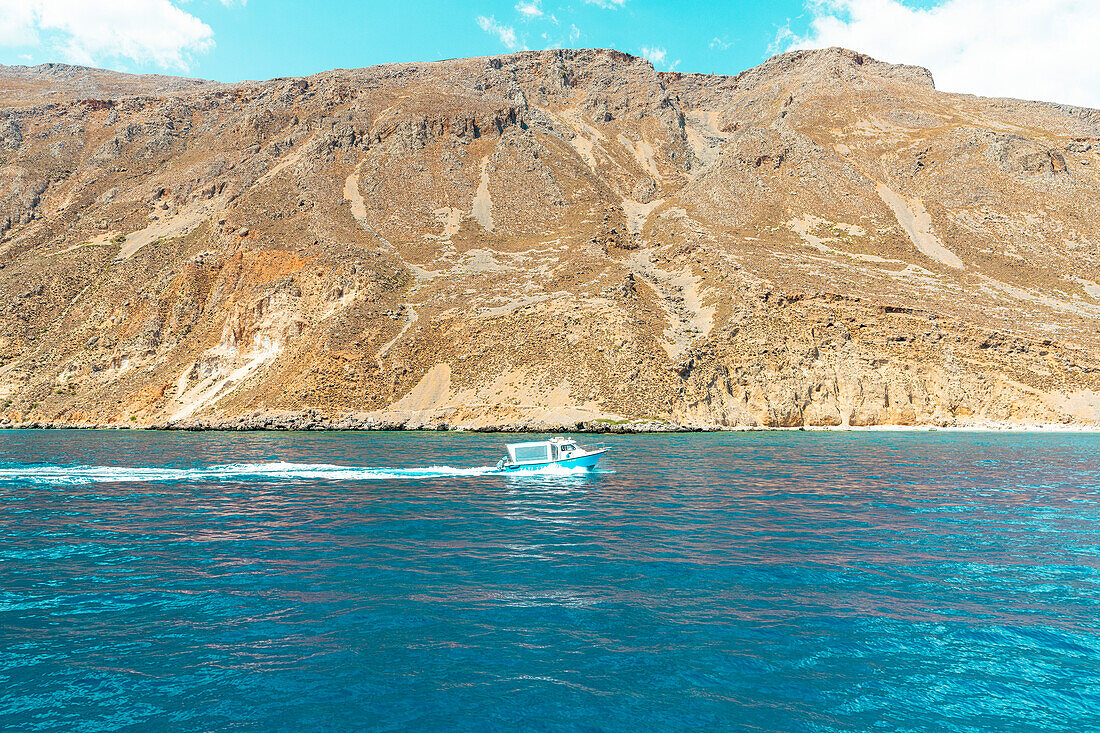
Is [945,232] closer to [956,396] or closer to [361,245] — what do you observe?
[956,396]

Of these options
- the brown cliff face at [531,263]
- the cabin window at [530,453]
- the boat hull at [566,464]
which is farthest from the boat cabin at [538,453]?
the brown cliff face at [531,263]

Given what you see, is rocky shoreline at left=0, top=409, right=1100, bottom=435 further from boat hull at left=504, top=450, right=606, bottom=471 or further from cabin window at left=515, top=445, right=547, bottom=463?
boat hull at left=504, top=450, right=606, bottom=471

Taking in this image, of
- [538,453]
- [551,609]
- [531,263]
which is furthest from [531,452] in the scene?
[531,263]

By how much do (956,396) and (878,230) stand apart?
4850cm

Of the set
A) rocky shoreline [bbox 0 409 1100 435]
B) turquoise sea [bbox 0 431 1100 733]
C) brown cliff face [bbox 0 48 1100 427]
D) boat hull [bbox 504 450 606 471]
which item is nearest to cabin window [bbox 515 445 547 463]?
boat hull [bbox 504 450 606 471]

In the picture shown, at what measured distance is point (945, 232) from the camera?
125 metres

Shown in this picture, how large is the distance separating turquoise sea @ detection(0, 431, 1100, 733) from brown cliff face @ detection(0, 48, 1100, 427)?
177 feet

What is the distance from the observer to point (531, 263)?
11950 cm

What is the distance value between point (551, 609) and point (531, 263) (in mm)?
107285

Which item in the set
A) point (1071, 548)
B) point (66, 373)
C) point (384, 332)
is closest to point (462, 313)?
point (384, 332)

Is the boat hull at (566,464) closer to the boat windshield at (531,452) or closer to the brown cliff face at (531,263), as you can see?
the boat windshield at (531,452)

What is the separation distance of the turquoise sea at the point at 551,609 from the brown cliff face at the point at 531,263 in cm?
5389

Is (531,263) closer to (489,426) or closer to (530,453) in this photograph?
(489,426)

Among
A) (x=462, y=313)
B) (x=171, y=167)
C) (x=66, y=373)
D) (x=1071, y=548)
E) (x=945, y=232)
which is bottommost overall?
(x=1071, y=548)
